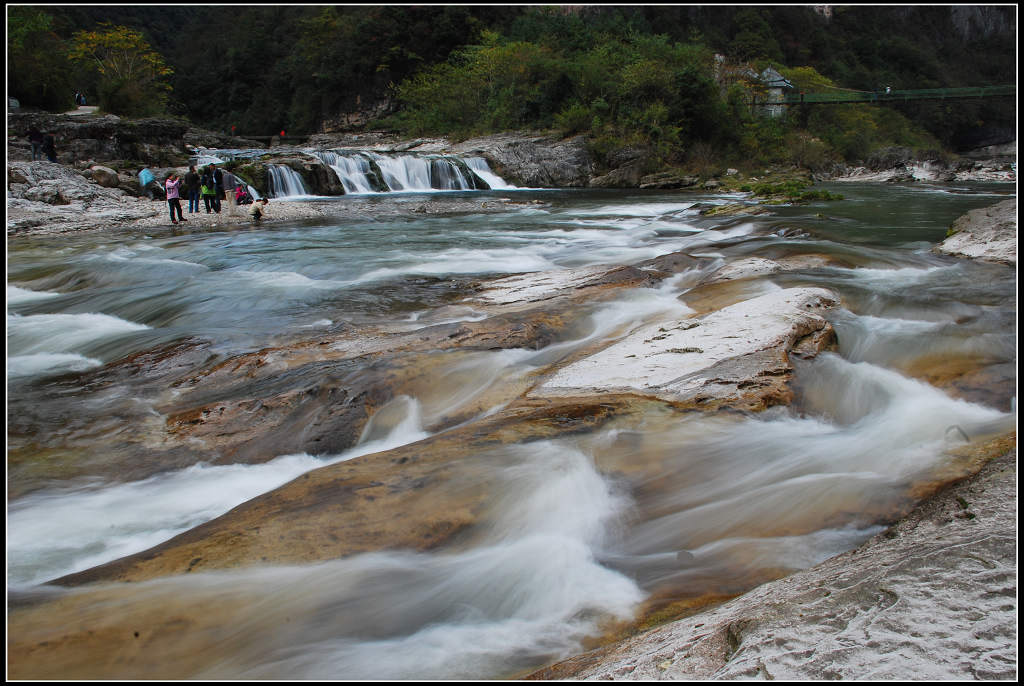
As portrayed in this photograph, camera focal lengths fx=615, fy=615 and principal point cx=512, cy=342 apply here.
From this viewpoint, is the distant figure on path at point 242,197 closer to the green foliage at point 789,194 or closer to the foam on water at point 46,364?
the foam on water at point 46,364

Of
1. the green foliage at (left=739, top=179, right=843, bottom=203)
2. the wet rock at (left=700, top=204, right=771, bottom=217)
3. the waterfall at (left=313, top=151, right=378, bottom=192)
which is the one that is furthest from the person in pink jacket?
the green foliage at (left=739, top=179, right=843, bottom=203)

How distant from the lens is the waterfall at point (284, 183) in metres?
20.9

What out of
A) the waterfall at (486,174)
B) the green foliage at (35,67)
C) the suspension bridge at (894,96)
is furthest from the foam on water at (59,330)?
the suspension bridge at (894,96)

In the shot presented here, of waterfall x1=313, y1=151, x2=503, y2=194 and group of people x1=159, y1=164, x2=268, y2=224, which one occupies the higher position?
waterfall x1=313, y1=151, x2=503, y2=194

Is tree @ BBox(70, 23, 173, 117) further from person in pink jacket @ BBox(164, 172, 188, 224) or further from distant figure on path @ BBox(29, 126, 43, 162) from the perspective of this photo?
person in pink jacket @ BBox(164, 172, 188, 224)

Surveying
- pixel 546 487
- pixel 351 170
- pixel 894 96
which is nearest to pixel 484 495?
pixel 546 487

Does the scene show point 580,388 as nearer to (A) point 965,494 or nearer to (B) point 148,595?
(A) point 965,494

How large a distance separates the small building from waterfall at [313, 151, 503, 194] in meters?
25.3

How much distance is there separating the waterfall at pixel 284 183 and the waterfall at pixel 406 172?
5.68 feet

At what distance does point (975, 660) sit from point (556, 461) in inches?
75.9

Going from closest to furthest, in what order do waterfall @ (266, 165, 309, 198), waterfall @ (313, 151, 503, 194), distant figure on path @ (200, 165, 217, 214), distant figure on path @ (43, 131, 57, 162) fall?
distant figure on path @ (200, 165, 217, 214)
distant figure on path @ (43, 131, 57, 162)
waterfall @ (266, 165, 309, 198)
waterfall @ (313, 151, 503, 194)

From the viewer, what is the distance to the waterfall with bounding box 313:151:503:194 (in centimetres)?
2317

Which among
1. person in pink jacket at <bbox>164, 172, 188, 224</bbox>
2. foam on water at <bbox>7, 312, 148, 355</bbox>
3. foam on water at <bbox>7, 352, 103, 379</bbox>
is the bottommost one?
foam on water at <bbox>7, 352, 103, 379</bbox>

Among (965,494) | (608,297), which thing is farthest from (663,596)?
(608,297)
